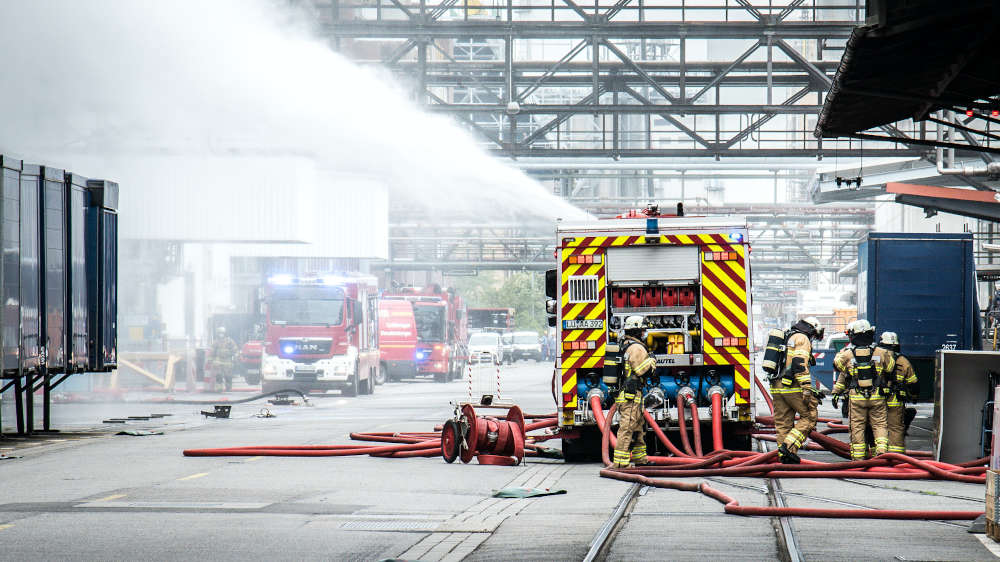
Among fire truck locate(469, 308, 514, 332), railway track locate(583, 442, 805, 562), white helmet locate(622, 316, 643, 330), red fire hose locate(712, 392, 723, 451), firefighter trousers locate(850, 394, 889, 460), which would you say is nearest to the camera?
railway track locate(583, 442, 805, 562)

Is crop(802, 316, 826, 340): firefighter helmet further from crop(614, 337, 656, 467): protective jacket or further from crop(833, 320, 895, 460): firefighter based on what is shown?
crop(614, 337, 656, 467): protective jacket

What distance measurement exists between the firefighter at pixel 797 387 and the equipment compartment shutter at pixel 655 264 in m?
1.29

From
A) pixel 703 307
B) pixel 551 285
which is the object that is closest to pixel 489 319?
pixel 551 285

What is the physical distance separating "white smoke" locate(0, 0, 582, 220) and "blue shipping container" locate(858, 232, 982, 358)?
5113 millimetres

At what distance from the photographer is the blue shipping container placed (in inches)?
780

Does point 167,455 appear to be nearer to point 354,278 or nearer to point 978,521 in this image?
point 978,521

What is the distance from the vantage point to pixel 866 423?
13039 millimetres

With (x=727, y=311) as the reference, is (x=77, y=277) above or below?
above

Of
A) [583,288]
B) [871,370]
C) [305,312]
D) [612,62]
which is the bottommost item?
[871,370]

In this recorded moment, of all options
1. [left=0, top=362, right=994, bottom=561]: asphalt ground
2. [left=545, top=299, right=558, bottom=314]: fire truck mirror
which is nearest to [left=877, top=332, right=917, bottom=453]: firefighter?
[left=0, top=362, right=994, bottom=561]: asphalt ground

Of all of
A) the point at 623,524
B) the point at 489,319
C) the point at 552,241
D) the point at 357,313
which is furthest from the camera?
the point at 489,319

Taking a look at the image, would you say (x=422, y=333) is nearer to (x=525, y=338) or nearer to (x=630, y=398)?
(x=525, y=338)

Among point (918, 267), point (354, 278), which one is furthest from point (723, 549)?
point (354, 278)

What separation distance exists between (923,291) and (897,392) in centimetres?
759
